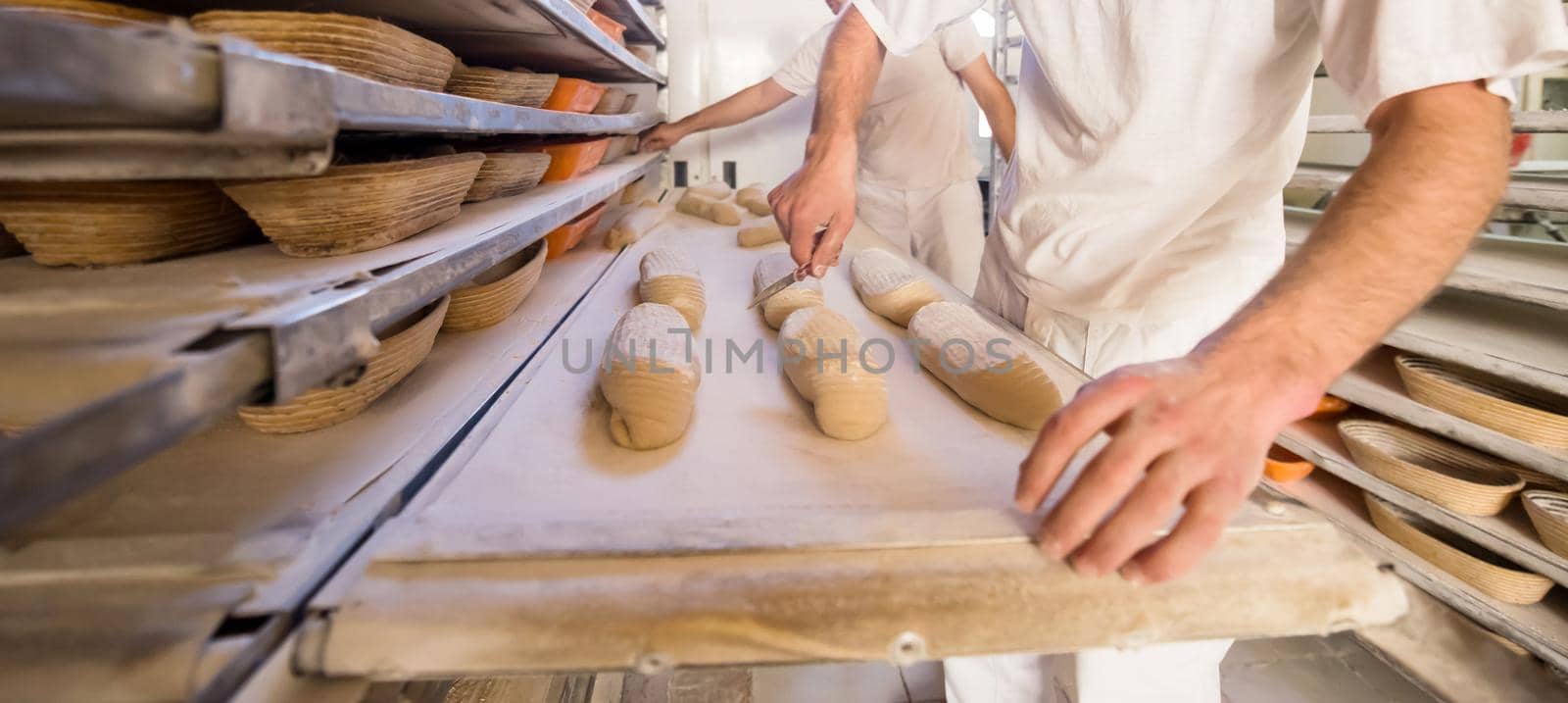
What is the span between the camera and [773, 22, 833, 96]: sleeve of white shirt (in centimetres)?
278

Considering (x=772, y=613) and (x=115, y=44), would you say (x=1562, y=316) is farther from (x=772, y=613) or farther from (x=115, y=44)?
(x=115, y=44)

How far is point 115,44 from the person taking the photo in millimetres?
407

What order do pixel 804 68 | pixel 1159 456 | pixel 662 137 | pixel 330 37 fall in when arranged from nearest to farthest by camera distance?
pixel 1159 456
pixel 330 37
pixel 804 68
pixel 662 137

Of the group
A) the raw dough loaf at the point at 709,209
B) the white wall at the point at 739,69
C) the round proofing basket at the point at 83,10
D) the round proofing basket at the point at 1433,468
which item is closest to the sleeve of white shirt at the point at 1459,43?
the round proofing basket at the point at 83,10

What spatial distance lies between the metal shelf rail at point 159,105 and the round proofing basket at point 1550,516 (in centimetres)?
236

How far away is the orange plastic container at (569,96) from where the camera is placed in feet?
6.36

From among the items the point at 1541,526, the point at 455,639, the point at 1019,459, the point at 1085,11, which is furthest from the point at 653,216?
the point at 1541,526

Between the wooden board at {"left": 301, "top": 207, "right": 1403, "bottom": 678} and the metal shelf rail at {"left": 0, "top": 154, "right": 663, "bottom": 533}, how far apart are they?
184mm

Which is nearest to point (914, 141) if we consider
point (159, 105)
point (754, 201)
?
point (754, 201)

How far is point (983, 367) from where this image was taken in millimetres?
1022

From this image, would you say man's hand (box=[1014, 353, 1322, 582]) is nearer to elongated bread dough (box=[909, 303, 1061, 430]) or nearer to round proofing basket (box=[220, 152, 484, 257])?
elongated bread dough (box=[909, 303, 1061, 430])

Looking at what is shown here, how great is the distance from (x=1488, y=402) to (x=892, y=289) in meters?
1.49

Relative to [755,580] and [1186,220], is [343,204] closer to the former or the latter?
[755,580]

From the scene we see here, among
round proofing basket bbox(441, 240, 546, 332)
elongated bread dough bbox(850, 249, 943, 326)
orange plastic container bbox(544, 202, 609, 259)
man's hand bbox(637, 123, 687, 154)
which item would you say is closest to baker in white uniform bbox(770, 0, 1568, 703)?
elongated bread dough bbox(850, 249, 943, 326)
